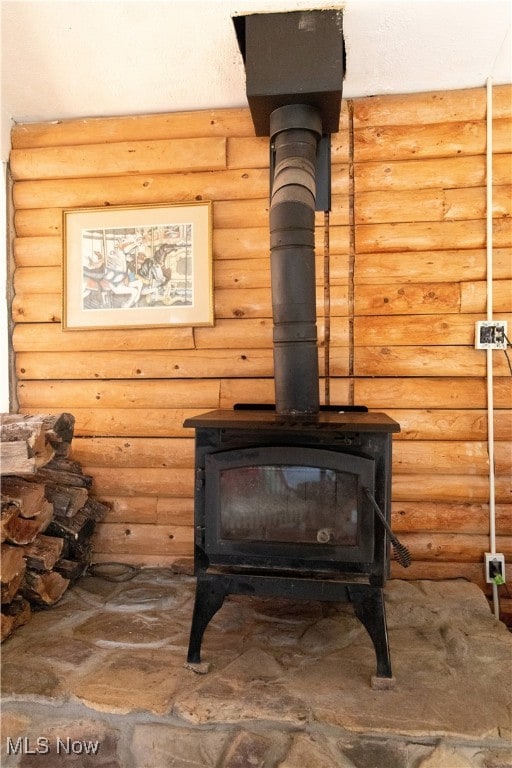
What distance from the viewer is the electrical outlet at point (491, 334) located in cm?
237

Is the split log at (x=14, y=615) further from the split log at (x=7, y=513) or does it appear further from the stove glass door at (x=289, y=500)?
the stove glass door at (x=289, y=500)

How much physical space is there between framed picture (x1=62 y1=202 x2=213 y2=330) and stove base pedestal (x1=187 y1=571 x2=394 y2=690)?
131cm

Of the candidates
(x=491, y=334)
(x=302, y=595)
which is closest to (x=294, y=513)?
(x=302, y=595)

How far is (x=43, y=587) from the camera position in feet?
7.04

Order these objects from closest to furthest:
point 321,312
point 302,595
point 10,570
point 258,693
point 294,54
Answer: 1. point 258,693
2. point 302,595
3. point 10,570
4. point 294,54
5. point 321,312

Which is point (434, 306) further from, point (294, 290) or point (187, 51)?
point (187, 51)

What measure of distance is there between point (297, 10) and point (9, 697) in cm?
283

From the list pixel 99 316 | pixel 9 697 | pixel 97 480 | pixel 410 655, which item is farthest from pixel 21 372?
pixel 410 655

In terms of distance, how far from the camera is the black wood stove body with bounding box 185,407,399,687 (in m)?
1.68

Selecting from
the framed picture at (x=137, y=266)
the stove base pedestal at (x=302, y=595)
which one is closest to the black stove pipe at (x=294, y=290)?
the framed picture at (x=137, y=266)

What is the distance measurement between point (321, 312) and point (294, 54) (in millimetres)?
1134

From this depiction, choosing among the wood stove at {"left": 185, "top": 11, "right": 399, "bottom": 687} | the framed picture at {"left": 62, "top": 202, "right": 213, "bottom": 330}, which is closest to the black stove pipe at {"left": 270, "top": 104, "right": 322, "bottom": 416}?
the wood stove at {"left": 185, "top": 11, "right": 399, "bottom": 687}

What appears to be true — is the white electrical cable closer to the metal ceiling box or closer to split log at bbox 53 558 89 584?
the metal ceiling box

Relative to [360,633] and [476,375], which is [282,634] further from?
[476,375]
